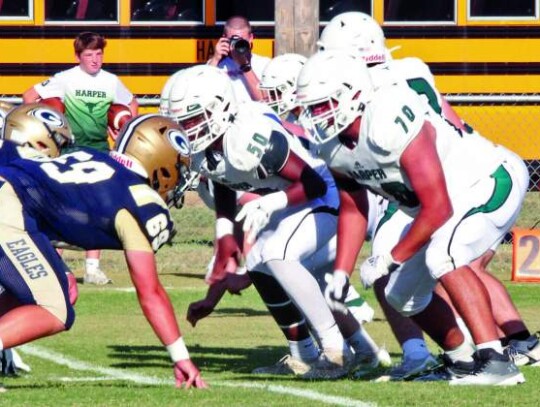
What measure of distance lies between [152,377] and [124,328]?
2431 millimetres

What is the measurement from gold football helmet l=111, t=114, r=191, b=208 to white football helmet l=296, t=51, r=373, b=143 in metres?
0.58

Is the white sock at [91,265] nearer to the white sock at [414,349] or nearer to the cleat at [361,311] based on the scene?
the cleat at [361,311]

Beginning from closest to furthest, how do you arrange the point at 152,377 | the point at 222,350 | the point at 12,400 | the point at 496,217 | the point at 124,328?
the point at 12,400 < the point at 496,217 < the point at 152,377 < the point at 222,350 < the point at 124,328

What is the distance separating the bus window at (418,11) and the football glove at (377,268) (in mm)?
8611

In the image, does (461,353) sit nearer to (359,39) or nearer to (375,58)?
(375,58)

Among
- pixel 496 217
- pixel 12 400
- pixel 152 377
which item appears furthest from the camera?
pixel 152 377

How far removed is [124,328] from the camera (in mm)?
10625

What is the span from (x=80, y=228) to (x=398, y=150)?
55.5 inches

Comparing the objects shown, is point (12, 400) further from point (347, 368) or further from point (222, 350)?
point (222, 350)

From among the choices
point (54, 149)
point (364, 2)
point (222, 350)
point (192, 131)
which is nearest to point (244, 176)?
point (192, 131)

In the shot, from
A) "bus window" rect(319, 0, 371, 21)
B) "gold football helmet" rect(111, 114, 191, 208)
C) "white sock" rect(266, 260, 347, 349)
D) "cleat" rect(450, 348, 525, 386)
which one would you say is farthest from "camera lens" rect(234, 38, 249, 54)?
"cleat" rect(450, 348, 525, 386)

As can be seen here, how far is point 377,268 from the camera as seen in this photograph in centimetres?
744

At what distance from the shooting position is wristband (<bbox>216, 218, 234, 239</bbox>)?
29.3ft

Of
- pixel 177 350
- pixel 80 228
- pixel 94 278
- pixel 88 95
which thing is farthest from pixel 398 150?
pixel 88 95
